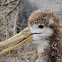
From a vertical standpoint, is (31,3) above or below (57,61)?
above

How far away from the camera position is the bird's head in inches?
108

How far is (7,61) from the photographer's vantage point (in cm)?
423

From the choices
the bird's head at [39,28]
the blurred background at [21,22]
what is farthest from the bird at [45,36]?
the blurred background at [21,22]

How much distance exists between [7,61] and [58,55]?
1.73 m

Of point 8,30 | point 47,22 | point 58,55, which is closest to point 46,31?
point 47,22

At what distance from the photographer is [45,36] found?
2.75m

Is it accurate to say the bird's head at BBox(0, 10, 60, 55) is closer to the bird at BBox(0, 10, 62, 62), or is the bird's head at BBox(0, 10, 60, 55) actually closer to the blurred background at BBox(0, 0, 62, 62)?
the bird at BBox(0, 10, 62, 62)

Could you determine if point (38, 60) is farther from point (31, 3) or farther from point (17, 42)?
point (31, 3)

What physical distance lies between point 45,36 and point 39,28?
122 millimetres

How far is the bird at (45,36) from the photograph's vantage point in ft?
8.92

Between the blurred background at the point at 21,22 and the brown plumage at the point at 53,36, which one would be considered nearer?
the brown plumage at the point at 53,36

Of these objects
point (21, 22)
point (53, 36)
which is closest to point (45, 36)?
point (53, 36)

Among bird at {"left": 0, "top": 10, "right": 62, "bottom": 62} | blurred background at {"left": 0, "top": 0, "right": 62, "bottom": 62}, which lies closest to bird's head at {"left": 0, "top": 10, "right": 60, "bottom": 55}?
bird at {"left": 0, "top": 10, "right": 62, "bottom": 62}

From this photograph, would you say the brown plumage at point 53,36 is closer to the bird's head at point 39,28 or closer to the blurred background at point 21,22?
the bird's head at point 39,28
